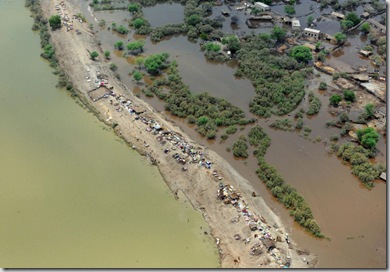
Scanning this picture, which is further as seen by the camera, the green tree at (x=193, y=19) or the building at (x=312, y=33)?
the green tree at (x=193, y=19)

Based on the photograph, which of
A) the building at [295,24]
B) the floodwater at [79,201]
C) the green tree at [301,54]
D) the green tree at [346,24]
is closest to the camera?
the floodwater at [79,201]

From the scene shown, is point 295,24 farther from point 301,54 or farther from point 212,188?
point 212,188

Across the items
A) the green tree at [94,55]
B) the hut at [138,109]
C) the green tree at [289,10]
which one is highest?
the green tree at [94,55]

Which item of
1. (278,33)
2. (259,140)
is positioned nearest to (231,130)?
(259,140)

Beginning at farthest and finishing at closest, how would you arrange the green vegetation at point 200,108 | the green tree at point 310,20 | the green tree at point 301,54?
the green tree at point 310,20 < the green tree at point 301,54 < the green vegetation at point 200,108

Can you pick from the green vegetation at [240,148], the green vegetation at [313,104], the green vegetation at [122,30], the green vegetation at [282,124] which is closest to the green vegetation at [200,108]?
the green vegetation at [240,148]

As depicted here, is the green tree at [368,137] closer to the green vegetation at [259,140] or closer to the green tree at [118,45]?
the green vegetation at [259,140]

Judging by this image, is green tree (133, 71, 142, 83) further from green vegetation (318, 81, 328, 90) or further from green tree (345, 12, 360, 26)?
Answer: green tree (345, 12, 360, 26)
